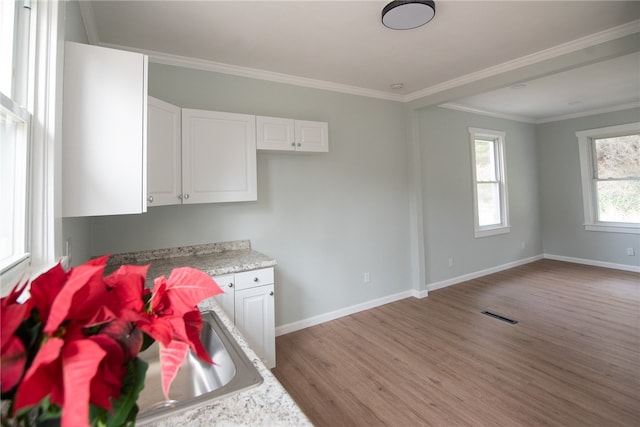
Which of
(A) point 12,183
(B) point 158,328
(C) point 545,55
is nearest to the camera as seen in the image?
(B) point 158,328

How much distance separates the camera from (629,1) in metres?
2.06

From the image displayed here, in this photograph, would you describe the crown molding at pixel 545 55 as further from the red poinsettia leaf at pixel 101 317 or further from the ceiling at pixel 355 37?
the red poinsettia leaf at pixel 101 317

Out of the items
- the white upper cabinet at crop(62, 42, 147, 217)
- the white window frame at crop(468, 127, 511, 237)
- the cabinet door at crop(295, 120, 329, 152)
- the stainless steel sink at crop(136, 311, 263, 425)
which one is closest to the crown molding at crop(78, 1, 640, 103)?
the cabinet door at crop(295, 120, 329, 152)

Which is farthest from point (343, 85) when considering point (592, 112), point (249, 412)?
point (592, 112)

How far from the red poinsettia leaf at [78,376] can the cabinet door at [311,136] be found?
2.64 metres

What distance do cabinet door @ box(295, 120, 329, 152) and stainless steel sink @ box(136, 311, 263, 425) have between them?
204cm

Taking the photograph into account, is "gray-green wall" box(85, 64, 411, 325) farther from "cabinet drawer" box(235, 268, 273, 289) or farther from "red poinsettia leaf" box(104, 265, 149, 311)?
"red poinsettia leaf" box(104, 265, 149, 311)

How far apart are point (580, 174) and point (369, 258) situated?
4.56m

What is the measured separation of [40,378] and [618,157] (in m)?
7.15

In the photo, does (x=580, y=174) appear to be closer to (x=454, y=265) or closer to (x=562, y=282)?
(x=562, y=282)

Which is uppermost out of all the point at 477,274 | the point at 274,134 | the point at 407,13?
the point at 407,13

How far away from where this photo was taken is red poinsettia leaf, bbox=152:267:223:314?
0.51 meters

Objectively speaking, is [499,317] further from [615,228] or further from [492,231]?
[615,228]

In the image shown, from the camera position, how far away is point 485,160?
5195mm
